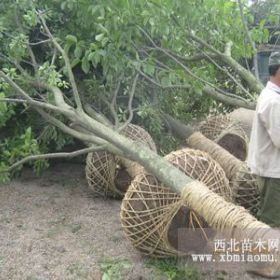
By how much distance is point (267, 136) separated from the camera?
3.39 m

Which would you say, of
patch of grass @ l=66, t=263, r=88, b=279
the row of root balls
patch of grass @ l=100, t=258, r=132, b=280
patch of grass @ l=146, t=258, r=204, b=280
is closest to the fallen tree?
the row of root balls

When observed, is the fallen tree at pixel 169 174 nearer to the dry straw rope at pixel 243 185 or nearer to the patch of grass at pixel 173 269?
the patch of grass at pixel 173 269

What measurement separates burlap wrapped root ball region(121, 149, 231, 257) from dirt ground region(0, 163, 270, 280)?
0.73ft

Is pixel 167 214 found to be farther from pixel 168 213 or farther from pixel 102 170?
pixel 102 170

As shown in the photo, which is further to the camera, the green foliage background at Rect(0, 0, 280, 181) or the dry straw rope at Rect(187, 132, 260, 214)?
the dry straw rope at Rect(187, 132, 260, 214)

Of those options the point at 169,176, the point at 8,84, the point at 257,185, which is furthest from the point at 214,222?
the point at 8,84

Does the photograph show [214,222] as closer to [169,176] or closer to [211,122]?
[169,176]

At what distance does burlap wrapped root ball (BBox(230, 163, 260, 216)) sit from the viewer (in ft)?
13.4

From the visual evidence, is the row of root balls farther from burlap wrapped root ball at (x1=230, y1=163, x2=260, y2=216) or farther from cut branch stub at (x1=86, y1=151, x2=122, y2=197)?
cut branch stub at (x1=86, y1=151, x2=122, y2=197)

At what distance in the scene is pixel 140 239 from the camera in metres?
3.40

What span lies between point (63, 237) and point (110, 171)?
3.05 feet

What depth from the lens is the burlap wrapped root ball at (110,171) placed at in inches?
181

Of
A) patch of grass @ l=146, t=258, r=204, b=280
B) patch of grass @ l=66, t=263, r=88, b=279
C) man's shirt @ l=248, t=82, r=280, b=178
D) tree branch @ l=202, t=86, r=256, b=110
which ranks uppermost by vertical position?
man's shirt @ l=248, t=82, r=280, b=178

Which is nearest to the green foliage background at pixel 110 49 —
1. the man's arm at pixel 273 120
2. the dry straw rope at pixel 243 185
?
the dry straw rope at pixel 243 185
